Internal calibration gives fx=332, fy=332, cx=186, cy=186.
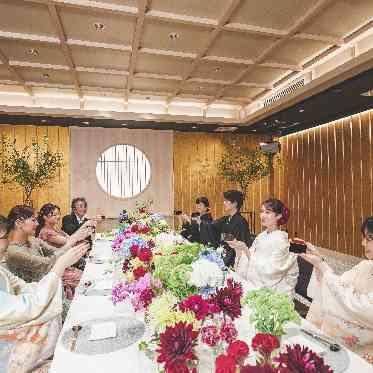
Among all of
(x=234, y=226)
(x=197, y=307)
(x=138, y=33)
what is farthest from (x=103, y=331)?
(x=138, y=33)

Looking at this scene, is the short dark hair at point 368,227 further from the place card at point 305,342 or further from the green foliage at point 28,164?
the green foliage at point 28,164

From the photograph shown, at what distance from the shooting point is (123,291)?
4.89ft

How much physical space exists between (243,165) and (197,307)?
785 cm

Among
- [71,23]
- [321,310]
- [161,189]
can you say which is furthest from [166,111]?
[321,310]

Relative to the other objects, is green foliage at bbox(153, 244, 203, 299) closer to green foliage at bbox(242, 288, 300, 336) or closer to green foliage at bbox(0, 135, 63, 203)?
green foliage at bbox(242, 288, 300, 336)

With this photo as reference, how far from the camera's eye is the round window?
870 centimetres

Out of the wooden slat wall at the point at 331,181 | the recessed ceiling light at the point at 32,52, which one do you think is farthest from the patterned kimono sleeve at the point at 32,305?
the wooden slat wall at the point at 331,181

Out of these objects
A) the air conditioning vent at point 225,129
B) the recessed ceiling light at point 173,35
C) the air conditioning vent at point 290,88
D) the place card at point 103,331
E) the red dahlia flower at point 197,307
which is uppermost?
the recessed ceiling light at point 173,35

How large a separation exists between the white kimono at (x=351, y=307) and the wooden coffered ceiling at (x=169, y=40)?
123 inches

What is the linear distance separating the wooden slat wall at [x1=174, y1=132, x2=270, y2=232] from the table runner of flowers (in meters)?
7.19

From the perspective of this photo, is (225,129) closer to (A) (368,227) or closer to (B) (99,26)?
(B) (99,26)

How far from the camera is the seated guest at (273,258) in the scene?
269cm

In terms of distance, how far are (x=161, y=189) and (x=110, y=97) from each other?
2.69m

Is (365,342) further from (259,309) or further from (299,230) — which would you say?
(299,230)
